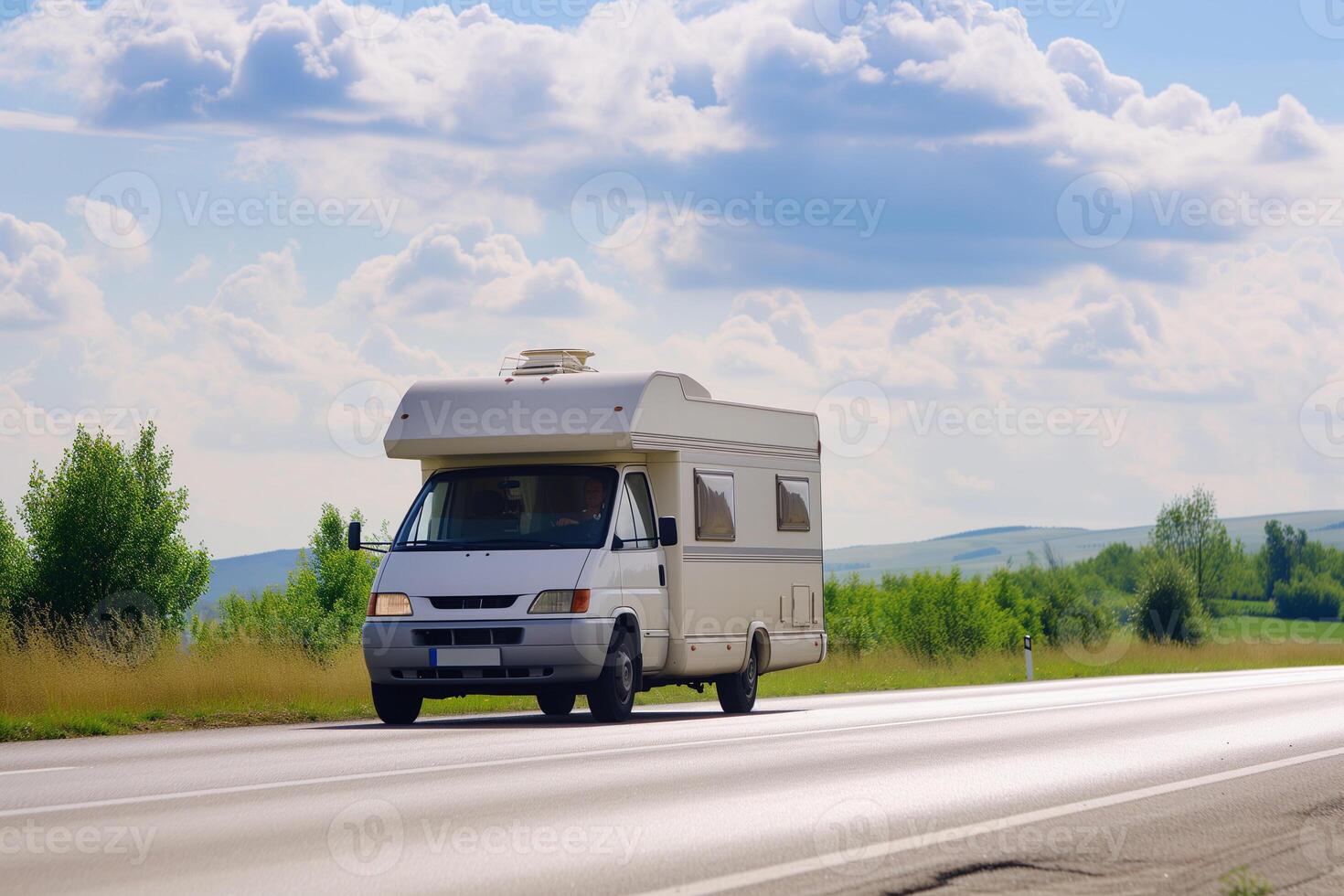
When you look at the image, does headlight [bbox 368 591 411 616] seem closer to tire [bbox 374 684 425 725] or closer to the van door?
tire [bbox 374 684 425 725]

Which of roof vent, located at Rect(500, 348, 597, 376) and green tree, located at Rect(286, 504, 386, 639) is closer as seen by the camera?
roof vent, located at Rect(500, 348, 597, 376)

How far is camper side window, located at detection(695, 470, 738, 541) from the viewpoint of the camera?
18.2m

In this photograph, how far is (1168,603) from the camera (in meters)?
74.2

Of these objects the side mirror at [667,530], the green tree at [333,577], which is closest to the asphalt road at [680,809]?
the side mirror at [667,530]

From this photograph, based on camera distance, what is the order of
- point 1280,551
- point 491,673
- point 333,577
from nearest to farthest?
1. point 491,673
2. point 333,577
3. point 1280,551

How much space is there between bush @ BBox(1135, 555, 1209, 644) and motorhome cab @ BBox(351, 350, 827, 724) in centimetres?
5705

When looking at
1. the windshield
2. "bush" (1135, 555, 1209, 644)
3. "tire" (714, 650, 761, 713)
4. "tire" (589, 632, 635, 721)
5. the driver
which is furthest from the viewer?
"bush" (1135, 555, 1209, 644)

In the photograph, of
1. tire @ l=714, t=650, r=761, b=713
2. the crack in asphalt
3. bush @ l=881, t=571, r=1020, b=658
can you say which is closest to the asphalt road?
the crack in asphalt

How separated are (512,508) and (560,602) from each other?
4.44 ft

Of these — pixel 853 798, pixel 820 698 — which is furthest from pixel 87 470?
pixel 853 798

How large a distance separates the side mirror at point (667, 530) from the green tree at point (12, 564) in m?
76.5

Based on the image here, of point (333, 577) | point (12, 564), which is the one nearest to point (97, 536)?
point (12, 564)

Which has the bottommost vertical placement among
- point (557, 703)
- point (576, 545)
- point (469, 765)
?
point (469, 765)

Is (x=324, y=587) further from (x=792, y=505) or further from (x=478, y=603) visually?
(x=478, y=603)
